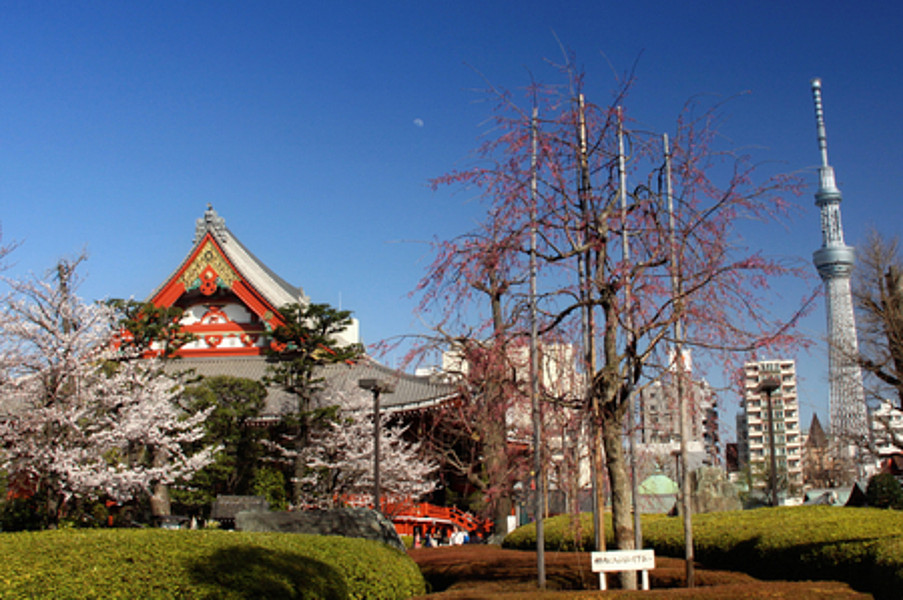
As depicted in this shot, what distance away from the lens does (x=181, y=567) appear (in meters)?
8.07

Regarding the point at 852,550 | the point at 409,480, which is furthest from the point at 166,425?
the point at 852,550

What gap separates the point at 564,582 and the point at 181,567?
5.01 metres

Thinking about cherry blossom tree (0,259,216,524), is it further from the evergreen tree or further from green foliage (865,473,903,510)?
green foliage (865,473,903,510)

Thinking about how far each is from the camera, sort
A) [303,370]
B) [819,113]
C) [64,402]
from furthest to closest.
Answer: [819,113], [303,370], [64,402]

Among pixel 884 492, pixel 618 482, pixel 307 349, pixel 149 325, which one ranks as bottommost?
pixel 884 492

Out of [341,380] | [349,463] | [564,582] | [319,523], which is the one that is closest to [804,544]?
[564,582]

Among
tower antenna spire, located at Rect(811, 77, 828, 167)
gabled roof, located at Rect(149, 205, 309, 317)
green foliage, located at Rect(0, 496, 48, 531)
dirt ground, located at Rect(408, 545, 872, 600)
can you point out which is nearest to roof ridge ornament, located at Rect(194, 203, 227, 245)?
gabled roof, located at Rect(149, 205, 309, 317)

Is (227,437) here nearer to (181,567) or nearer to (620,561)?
(181,567)

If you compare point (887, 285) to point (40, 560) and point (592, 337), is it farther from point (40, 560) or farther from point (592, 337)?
point (40, 560)

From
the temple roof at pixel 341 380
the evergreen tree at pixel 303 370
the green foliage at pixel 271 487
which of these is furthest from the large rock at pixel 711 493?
the green foliage at pixel 271 487

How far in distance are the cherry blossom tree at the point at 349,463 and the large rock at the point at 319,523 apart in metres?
14.0

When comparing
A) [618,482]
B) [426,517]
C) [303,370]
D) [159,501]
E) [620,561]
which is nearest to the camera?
[620,561]

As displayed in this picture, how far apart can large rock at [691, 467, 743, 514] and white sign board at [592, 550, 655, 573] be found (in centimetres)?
1484

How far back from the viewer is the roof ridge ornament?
3588cm
